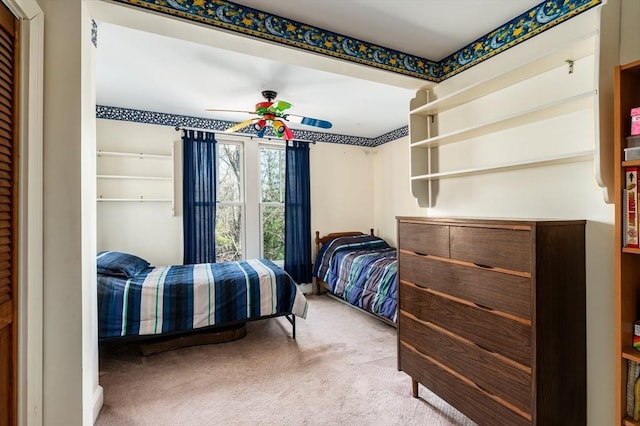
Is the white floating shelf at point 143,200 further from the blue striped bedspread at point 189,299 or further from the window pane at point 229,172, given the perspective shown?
the blue striped bedspread at point 189,299

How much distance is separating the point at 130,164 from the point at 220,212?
122 centimetres

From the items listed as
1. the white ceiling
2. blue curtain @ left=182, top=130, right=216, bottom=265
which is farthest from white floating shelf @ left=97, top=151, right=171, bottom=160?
the white ceiling

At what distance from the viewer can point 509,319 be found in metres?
1.46

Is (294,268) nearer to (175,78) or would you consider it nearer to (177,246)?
(177,246)

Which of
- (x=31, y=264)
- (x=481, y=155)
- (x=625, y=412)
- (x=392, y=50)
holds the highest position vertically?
(x=392, y=50)

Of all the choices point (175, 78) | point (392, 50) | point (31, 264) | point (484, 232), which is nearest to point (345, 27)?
point (392, 50)

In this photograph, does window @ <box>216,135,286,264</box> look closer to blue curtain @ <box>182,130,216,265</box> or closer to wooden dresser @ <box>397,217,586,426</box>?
blue curtain @ <box>182,130,216,265</box>

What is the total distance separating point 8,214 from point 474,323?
7.00ft

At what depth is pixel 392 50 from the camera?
221cm

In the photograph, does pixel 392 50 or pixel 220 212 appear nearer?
pixel 392 50

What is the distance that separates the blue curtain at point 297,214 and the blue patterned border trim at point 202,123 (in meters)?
0.33

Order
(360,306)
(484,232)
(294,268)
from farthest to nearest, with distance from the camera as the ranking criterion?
(294,268) < (360,306) < (484,232)

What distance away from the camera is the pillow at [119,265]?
274 centimetres

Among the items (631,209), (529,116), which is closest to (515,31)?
(529,116)
